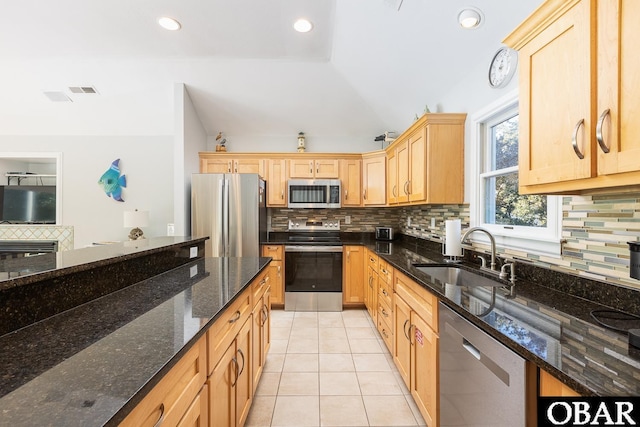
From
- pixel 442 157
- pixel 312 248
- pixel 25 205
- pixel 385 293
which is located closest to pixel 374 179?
pixel 312 248

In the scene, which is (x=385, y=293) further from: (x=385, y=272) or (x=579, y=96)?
(x=579, y=96)

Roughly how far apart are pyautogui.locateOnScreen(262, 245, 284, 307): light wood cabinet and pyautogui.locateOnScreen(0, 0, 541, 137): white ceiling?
Result: 1782mm

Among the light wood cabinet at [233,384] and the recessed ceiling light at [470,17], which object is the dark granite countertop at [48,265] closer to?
the light wood cabinet at [233,384]

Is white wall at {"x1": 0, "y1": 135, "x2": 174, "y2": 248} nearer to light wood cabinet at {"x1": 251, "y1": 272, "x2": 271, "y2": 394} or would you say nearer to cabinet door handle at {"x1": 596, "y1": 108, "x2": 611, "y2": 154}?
light wood cabinet at {"x1": 251, "y1": 272, "x2": 271, "y2": 394}

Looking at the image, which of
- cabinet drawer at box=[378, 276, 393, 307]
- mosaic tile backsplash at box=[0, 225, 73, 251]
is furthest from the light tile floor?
mosaic tile backsplash at box=[0, 225, 73, 251]

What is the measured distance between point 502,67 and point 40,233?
5.88 metres

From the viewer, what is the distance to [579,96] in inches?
39.0

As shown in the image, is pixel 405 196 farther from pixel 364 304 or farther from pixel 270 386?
pixel 270 386

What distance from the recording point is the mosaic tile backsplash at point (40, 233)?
4.14m

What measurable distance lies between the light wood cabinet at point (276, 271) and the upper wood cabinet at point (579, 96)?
285cm

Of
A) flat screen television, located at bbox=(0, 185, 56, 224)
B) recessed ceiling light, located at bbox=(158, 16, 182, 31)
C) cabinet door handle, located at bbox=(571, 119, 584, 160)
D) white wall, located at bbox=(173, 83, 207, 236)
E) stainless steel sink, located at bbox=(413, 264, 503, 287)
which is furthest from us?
flat screen television, located at bbox=(0, 185, 56, 224)

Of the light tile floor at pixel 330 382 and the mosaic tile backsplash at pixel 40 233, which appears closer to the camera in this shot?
the light tile floor at pixel 330 382

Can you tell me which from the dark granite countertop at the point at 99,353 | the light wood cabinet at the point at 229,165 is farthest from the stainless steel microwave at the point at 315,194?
the dark granite countertop at the point at 99,353

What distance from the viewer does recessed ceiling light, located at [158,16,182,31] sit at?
Result: 2.64m
